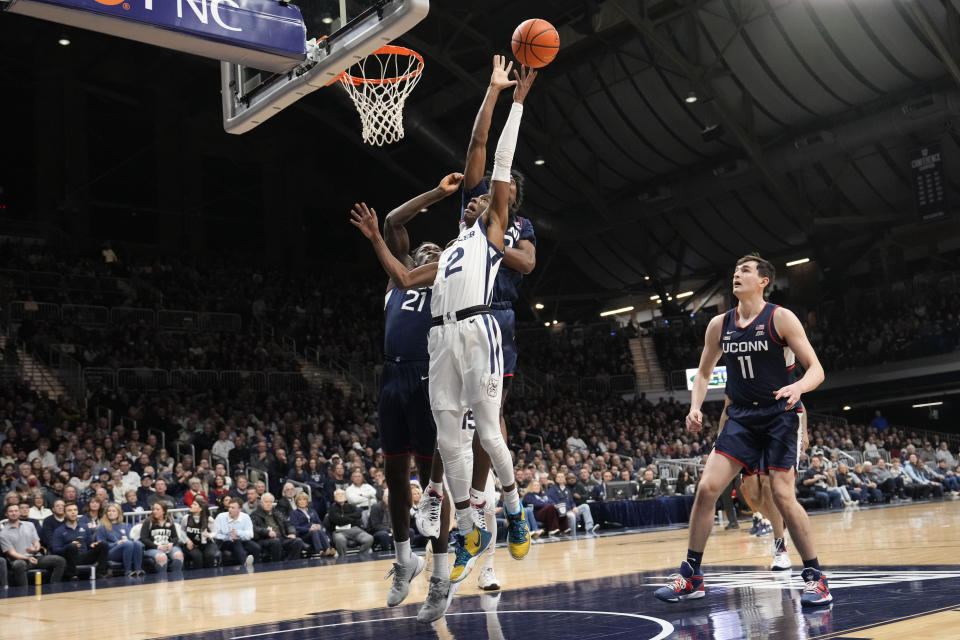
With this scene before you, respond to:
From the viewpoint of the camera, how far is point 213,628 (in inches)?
241

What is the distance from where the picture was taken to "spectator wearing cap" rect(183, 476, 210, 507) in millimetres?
15133

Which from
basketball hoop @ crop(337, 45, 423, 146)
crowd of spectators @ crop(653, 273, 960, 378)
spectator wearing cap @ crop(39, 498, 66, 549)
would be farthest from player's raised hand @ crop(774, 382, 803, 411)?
crowd of spectators @ crop(653, 273, 960, 378)

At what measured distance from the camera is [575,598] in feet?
21.8

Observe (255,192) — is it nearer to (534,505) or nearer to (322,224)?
(322,224)

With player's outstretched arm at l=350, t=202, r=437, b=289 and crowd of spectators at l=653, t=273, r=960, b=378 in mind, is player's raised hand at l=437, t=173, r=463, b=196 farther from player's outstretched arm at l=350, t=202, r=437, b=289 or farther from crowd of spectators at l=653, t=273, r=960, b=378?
crowd of spectators at l=653, t=273, r=960, b=378

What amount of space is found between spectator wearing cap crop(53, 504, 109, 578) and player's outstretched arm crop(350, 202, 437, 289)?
8691 millimetres

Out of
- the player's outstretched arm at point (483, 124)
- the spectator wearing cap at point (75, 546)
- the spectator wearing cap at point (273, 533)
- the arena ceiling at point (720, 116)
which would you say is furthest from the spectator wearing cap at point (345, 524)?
the arena ceiling at point (720, 116)

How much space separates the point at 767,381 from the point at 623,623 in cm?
183

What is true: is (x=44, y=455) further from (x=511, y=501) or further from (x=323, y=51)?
(x=511, y=501)

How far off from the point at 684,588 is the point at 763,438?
1.06 meters

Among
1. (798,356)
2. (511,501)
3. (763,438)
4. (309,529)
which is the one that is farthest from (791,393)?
(309,529)

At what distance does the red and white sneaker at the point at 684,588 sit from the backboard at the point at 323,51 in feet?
14.8

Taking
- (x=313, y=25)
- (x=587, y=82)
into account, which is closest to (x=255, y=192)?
(x=587, y=82)

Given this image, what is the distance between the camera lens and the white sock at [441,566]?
5719 millimetres
